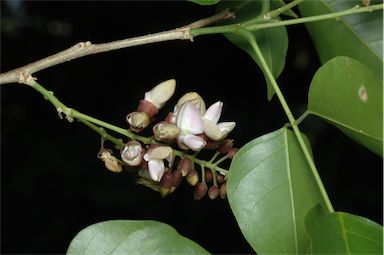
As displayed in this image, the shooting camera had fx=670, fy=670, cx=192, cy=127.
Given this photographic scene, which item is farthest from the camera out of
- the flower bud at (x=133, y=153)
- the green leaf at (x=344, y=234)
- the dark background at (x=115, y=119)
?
the dark background at (x=115, y=119)

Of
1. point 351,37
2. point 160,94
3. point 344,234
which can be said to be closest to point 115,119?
point 351,37

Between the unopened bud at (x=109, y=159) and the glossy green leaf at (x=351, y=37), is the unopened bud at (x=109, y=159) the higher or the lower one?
the lower one

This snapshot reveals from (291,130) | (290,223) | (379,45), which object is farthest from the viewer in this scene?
(379,45)

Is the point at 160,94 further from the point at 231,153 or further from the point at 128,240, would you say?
the point at 128,240

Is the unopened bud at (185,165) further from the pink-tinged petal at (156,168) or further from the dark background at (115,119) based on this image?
the dark background at (115,119)

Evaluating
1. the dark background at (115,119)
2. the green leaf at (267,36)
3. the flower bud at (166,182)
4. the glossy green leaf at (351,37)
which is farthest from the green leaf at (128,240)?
the dark background at (115,119)

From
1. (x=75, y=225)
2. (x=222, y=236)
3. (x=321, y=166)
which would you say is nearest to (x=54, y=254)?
(x=75, y=225)

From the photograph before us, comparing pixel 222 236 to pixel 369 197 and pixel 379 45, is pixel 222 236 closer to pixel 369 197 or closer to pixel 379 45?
pixel 369 197
